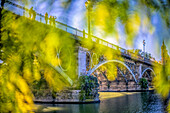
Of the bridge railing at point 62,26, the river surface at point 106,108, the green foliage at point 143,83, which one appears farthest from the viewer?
the green foliage at point 143,83

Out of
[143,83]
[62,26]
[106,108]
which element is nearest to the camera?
[62,26]

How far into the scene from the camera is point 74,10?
168 centimetres

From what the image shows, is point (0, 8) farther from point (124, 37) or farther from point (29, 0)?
point (124, 37)

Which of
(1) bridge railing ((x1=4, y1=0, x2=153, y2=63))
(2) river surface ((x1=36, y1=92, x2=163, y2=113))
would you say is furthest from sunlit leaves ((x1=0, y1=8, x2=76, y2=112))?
(2) river surface ((x1=36, y1=92, x2=163, y2=113))

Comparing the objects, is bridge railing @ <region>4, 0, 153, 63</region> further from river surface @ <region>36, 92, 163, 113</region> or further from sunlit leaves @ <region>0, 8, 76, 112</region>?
river surface @ <region>36, 92, 163, 113</region>

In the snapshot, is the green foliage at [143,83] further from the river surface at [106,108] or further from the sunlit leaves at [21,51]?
the sunlit leaves at [21,51]

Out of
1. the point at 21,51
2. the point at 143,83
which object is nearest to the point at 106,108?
the point at 21,51

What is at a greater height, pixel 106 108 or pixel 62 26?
pixel 62 26

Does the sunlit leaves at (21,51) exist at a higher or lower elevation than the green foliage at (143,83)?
higher

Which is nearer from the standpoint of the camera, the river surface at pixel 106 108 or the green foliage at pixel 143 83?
the river surface at pixel 106 108

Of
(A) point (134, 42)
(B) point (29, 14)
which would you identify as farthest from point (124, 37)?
(B) point (29, 14)

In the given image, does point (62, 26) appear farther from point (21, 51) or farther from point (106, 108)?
point (106, 108)

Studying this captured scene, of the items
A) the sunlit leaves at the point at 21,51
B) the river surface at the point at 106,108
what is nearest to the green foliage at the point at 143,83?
the river surface at the point at 106,108

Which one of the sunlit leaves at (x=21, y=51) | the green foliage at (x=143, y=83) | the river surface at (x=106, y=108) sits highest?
the sunlit leaves at (x=21, y=51)
